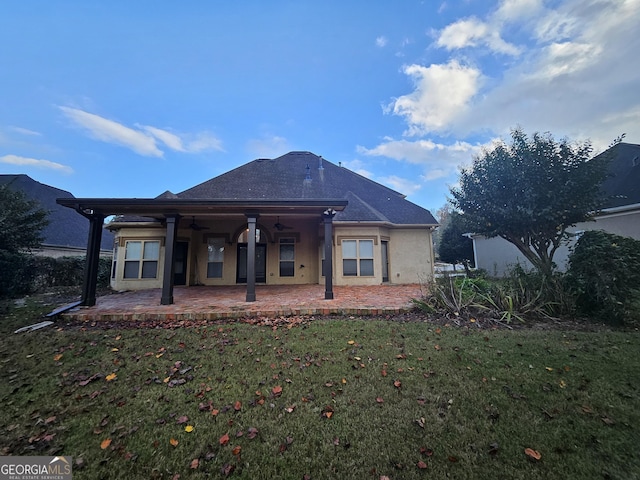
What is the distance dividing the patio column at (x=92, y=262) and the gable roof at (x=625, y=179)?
17.5m

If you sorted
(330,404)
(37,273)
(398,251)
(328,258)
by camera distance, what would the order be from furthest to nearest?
1. (398,251)
2. (37,273)
3. (328,258)
4. (330,404)

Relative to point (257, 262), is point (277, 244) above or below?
above

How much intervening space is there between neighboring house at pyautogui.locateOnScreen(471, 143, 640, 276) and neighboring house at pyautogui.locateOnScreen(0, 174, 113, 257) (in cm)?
2553

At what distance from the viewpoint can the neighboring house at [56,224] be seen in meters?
17.7

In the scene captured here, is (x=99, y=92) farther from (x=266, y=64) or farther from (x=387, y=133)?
(x=387, y=133)

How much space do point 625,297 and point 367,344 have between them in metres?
6.18

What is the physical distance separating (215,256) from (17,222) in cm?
738

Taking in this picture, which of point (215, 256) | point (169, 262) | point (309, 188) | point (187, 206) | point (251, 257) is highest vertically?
point (309, 188)

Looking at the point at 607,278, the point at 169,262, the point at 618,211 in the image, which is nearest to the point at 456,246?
the point at 618,211

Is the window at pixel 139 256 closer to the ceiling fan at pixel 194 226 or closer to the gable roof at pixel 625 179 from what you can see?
the ceiling fan at pixel 194 226

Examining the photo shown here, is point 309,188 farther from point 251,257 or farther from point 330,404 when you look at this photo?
point 330,404

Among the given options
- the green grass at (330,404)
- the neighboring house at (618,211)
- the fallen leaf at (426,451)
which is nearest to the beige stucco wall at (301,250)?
the neighboring house at (618,211)

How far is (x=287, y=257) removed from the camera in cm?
1304

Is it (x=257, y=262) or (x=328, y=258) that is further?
(x=257, y=262)
